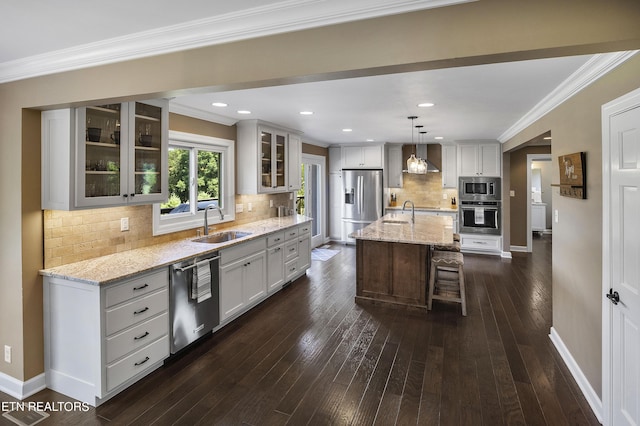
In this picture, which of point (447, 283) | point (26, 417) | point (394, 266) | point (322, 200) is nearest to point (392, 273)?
point (394, 266)

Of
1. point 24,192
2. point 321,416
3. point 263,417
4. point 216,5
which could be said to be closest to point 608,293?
point 321,416

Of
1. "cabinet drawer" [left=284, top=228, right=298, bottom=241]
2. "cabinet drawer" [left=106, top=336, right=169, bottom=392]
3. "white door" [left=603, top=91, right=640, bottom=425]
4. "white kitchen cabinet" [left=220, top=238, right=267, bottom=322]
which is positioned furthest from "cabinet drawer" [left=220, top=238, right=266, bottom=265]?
"white door" [left=603, top=91, right=640, bottom=425]

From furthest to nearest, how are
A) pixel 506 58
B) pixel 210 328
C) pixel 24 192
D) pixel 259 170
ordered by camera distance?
1. pixel 259 170
2. pixel 210 328
3. pixel 24 192
4. pixel 506 58

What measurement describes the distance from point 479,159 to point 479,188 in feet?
1.95

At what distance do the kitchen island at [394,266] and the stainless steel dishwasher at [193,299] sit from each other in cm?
183

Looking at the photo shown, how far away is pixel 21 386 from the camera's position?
96.9 inches

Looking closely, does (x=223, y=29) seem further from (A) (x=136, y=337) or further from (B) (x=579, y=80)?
(B) (x=579, y=80)

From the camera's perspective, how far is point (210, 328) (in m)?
3.31

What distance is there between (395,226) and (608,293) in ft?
10.2

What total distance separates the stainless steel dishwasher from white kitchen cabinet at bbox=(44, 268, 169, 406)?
0.18 meters

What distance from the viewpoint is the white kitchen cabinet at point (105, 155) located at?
2443mm

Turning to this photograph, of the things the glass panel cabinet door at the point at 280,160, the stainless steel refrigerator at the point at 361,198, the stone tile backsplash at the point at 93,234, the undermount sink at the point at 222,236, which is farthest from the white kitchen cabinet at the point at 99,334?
the stainless steel refrigerator at the point at 361,198

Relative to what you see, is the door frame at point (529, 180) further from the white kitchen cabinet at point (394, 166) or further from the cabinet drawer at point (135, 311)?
the cabinet drawer at point (135, 311)

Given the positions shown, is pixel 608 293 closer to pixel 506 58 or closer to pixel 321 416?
pixel 506 58
